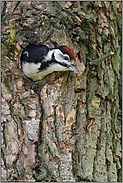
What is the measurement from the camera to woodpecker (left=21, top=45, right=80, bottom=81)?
5.59 ft

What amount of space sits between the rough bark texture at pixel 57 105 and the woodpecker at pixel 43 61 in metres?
0.06

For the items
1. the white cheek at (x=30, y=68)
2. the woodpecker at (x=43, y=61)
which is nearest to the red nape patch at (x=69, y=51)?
the woodpecker at (x=43, y=61)

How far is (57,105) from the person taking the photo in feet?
5.49

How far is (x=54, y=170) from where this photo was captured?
62.6 inches

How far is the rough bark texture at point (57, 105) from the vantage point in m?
1.59

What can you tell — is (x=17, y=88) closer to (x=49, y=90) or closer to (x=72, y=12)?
(x=49, y=90)

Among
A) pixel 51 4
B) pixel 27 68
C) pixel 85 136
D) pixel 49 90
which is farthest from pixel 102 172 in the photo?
pixel 51 4

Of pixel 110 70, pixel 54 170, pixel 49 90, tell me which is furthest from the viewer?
pixel 110 70

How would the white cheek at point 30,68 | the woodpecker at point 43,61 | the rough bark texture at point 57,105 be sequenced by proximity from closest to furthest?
the rough bark texture at point 57,105
the woodpecker at point 43,61
the white cheek at point 30,68

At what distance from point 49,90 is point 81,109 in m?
0.32

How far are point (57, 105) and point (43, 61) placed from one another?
44cm

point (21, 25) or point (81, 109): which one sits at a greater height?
point (21, 25)

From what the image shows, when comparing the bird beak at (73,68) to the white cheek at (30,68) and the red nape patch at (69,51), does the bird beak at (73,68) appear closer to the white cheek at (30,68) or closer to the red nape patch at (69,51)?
the red nape patch at (69,51)

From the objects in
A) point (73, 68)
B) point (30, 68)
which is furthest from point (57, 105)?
point (30, 68)
